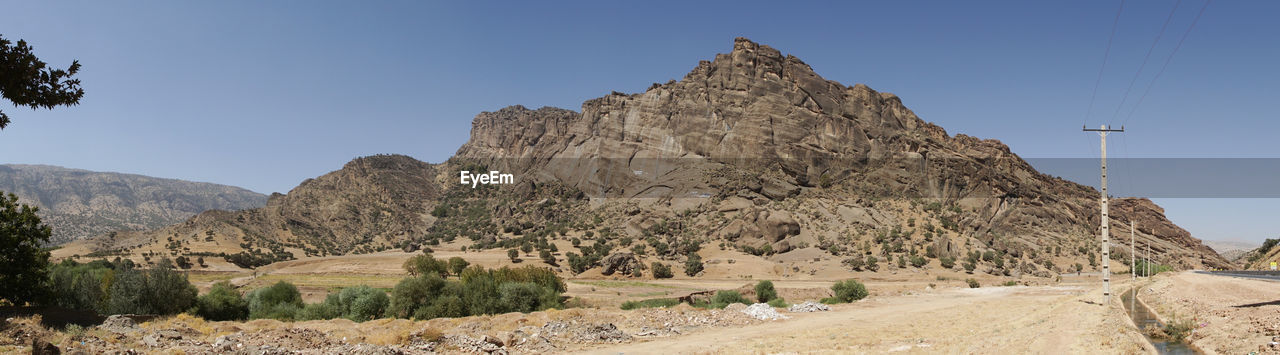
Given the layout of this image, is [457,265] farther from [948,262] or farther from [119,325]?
[948,262]

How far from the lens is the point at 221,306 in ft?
99.9

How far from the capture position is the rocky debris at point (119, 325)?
16084 mm

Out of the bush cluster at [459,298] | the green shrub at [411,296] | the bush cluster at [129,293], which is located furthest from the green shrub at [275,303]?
the bush cluster at [459,298]

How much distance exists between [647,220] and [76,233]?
144434 millimetres

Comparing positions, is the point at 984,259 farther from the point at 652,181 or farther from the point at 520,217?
the point at 520,217

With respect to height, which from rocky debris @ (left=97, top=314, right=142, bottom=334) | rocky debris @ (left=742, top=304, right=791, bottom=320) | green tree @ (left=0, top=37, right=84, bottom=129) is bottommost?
rocky debris @ (left=742, top=304, right=791, bottom=320)

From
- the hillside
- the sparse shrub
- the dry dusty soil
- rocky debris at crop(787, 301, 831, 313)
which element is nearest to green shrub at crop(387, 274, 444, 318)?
the dry dusty soil

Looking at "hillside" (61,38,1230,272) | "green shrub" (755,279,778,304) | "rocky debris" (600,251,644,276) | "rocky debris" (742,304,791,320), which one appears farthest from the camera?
"hillside" (61,38,1230,272)

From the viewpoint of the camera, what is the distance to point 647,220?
82062mm

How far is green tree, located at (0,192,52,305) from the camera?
2139cm

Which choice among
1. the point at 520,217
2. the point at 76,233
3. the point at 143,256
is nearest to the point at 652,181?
the point at 520,217

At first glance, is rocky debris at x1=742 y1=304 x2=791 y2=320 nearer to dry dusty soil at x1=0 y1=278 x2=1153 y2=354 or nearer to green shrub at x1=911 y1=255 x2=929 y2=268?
dry dusty soil at x1=0 y1=278 x2=1153 y2=354

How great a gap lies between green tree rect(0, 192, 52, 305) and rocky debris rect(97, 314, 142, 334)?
7.85 metres

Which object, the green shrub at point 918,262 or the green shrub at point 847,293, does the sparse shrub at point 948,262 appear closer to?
the green shrub at point 918,262
